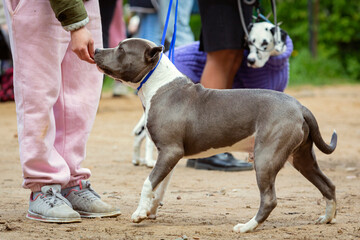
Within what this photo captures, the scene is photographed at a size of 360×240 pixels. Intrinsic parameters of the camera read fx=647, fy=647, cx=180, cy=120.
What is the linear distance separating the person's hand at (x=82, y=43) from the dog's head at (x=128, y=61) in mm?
63

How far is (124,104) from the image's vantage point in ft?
35.9

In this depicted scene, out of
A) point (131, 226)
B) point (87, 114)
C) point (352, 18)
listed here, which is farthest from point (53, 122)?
point (352, 18)

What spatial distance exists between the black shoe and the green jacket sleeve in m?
2.31

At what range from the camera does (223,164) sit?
5.36 meters

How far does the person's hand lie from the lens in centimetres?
341

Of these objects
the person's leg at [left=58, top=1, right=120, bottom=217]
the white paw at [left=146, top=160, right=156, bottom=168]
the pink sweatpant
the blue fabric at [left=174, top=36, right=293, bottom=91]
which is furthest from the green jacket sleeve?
the white paw at [left=146, top=160, right=156, bottom=168]

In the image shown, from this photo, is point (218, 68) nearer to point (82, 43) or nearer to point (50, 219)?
point (82, 43)

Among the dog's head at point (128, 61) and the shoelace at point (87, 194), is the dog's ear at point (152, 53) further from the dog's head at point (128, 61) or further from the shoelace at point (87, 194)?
the shoelace at point (87, 194)

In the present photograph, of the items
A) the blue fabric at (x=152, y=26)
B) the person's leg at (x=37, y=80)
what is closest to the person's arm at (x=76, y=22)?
the person's leg at (x=37, y=80)

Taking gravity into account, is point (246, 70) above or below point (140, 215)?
below

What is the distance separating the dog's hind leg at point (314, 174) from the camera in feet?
11.4

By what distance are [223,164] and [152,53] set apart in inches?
82.3

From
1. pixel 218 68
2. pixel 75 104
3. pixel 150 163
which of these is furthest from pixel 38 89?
pixel 150 163

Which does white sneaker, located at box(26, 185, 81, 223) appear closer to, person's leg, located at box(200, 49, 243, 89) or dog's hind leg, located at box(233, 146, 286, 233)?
dog's hind leg, located at box(233, 146, 286, 233)
